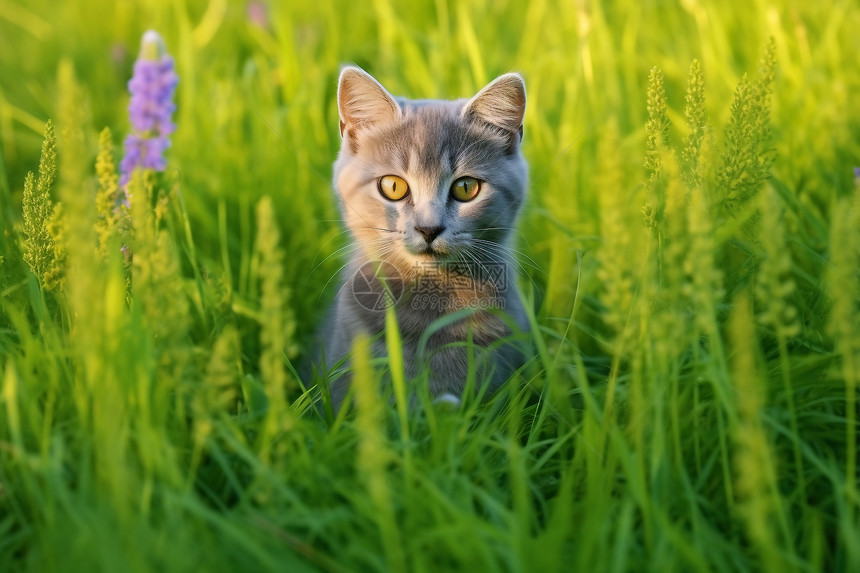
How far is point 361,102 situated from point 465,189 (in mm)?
452

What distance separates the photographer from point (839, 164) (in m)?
2.73

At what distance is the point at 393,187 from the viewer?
2.31 m

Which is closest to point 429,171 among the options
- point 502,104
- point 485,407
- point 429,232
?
point 429,232

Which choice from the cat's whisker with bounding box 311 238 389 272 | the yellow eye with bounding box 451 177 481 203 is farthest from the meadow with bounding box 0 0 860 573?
the yellow eye with bounding box 451 177 481 203

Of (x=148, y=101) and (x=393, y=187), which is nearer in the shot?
(x=148, y=101)

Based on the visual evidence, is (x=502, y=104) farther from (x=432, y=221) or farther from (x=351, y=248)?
(x=351, y=248)

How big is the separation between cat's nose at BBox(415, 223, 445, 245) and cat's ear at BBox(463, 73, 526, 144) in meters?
0.46

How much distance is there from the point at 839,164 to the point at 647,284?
1713mm

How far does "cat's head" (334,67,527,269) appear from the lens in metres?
2.21

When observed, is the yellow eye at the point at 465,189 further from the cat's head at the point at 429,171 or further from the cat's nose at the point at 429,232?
the cat's nose at the point at 429,232

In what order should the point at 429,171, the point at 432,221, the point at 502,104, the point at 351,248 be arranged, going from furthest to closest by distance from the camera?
1. the point at 351,248
2. the point at 502,104
3. the point at 429,171
4. the point at 432,221

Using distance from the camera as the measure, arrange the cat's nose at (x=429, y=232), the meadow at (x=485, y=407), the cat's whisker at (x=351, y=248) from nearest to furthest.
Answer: the meadow at (x=485, y=407) < the cat's nose at (x=429, y=232) < the cat's whisker at (x=351, y=248)

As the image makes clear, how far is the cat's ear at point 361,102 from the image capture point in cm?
235

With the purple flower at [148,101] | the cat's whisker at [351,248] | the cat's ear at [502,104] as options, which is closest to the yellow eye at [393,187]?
the cat's whisker at [351,248]
